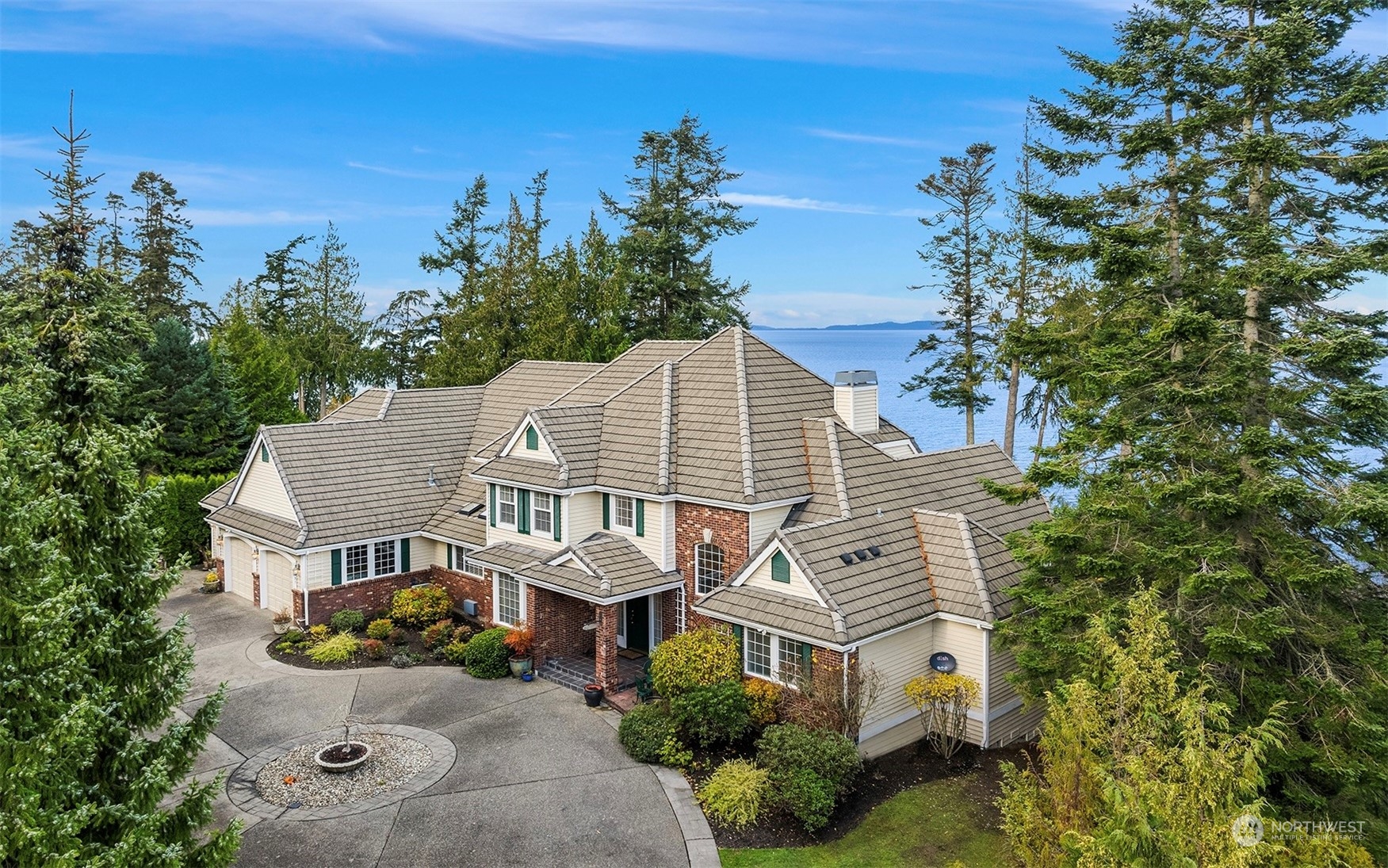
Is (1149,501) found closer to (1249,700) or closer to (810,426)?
(1249,700)

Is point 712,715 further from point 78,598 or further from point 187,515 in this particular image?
point 187,515

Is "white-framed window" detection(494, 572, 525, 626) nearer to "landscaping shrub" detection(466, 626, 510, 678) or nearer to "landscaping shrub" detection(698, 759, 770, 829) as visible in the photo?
"landscaping shrub" detection(466, 626, 510, 678)

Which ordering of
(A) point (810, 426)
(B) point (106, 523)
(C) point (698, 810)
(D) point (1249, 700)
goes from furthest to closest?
(A) point (810, 426) → (C) point (698, 810) → (D) point (1249, 700) → (B) point (106, 523)

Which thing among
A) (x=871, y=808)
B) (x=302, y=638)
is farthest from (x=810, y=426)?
(x=302, y=638)

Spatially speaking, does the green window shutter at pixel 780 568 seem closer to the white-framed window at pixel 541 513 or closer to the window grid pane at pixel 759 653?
the window grid pane at pixel 759 653

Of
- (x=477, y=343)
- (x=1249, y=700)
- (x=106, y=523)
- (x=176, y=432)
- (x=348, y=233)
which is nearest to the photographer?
(x=106, y=523)

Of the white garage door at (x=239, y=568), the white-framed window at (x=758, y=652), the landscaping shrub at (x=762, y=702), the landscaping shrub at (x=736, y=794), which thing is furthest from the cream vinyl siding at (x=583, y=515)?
the white garage door at (x=239, y=568)

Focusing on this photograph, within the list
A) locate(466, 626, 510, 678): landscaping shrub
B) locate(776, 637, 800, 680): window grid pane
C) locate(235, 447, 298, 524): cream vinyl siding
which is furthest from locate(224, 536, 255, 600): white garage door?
locate(776, 637, 800, 680): window grid pane
